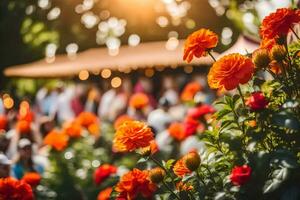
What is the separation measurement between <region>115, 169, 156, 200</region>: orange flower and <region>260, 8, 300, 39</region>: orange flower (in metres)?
1.11

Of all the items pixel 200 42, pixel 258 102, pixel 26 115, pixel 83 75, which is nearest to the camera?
pixel 258 102

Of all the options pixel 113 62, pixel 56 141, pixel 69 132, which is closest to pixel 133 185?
pixel 56 141

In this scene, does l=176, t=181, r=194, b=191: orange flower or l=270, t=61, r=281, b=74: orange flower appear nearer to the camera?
l=176, t=181, r=194, b=191: orange flower

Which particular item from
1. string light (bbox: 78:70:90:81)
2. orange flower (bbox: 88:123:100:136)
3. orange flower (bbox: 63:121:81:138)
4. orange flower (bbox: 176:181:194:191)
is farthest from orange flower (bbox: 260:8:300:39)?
string light (bbox: 78:70:90:81)

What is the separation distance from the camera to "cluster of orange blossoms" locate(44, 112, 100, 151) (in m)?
6.96

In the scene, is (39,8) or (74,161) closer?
(74,161)

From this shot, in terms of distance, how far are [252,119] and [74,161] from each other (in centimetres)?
437

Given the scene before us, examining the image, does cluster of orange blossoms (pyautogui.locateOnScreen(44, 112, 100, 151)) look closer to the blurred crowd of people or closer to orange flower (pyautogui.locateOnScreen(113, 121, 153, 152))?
the blurred crowd of people

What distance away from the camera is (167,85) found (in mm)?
12180

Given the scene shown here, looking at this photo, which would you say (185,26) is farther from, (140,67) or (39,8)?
(140,67)

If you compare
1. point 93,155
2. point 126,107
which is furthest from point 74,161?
point 126,107

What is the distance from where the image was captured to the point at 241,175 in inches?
110

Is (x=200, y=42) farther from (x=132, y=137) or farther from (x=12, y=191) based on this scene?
(x=12, y=191)

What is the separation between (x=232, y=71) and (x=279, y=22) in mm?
398
